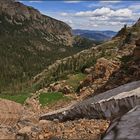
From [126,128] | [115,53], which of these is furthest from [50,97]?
[115,53]

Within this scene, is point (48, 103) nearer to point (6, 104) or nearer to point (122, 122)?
point (6, 104)

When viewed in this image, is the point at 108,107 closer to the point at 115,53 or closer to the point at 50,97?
the point at 50,97

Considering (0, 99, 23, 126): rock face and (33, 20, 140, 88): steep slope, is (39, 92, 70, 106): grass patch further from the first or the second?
(33, 20, 140, 88): steep slope

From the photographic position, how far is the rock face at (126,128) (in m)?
10.6

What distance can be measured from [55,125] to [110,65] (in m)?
14.5

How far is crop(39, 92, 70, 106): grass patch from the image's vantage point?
96.1 feet

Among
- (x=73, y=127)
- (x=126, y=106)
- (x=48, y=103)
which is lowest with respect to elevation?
(x=48, y=103)

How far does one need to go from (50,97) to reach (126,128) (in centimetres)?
1945

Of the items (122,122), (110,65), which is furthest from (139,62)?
(122,122)

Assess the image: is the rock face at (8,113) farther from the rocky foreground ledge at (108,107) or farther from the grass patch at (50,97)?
the grass patch at (50,97)

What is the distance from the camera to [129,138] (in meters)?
10.4

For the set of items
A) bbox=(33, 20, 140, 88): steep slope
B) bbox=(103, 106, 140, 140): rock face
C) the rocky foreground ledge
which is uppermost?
bbox=(103, 106, 140, 140): rock face

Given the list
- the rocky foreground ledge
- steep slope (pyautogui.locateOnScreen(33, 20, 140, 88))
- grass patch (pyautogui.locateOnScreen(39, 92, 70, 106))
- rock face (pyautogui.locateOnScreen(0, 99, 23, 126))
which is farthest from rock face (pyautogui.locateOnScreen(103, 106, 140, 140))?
grass patch (pyautogui.locateOnScreen(39, 92, 70, 106))

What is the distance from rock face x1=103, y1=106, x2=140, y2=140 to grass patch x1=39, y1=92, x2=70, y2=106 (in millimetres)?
A: 17199
